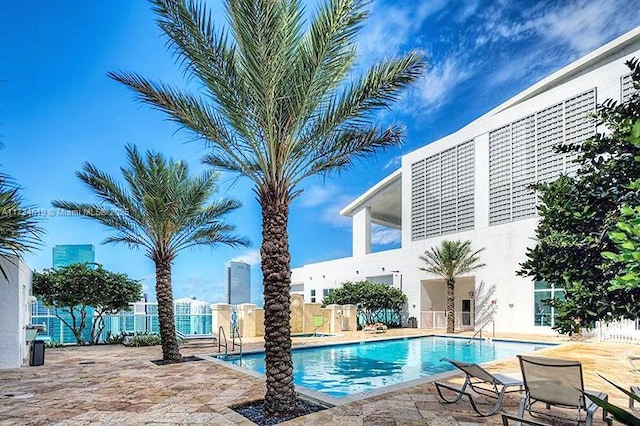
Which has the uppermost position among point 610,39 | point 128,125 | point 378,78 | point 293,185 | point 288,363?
point 610,39

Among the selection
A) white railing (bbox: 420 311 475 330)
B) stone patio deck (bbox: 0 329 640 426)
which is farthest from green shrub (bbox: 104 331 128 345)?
white railing (bbox: 420 311 475 330)

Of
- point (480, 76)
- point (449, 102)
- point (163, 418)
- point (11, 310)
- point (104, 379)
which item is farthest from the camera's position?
point (449, 102)

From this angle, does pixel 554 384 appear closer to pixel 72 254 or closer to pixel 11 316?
pixel 11 316

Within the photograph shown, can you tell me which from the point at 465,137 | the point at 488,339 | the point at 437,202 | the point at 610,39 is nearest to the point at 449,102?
the point at 465,137

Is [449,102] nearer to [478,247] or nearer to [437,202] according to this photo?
[437,202]

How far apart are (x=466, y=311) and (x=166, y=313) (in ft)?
64.7

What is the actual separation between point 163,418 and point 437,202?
21.7m

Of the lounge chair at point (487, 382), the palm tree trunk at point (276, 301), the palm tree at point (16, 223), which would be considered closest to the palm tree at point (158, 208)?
the palm tree at point (16, 223)

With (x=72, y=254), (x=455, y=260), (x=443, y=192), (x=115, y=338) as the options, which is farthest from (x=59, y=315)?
(x=443, y=192)

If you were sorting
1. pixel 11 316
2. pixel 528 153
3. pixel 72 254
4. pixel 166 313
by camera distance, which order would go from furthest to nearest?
pixel 528 153, pixel 72 254, pixel 166 313, pixel 11 316

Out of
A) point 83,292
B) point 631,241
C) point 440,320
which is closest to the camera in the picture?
point 631,241

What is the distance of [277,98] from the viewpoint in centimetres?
629

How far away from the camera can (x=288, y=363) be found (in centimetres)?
632

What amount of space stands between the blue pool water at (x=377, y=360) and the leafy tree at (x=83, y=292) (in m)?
6.67
